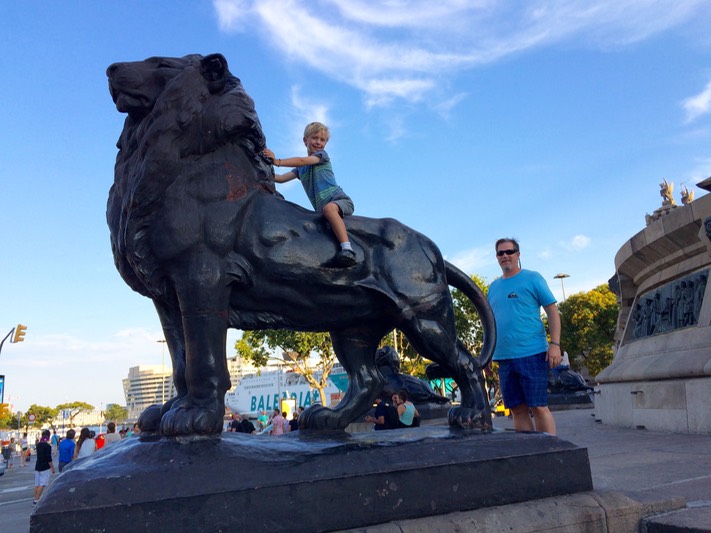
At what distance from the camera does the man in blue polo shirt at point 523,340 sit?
153 inches

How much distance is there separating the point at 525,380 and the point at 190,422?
7.68 ft

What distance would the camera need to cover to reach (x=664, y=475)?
349 cm

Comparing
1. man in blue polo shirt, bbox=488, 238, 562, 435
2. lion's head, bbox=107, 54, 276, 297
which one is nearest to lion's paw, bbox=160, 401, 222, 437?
lion's head, bbox=107, 54, 276, 297

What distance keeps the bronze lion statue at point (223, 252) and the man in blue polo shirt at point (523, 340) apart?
2.56 ft

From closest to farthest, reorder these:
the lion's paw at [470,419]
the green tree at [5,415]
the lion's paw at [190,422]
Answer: the lion's paw at [190,422]
the lion's paw at [470,419]
the green tree at [5,415]

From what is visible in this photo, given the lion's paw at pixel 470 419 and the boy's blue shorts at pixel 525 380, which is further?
the boy's blue shorts at pixel 525 380

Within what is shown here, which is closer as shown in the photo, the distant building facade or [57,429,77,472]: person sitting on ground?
[57,429,77,472]: person sitting on ground

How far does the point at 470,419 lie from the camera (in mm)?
3131

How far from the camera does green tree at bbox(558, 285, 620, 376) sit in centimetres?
4388

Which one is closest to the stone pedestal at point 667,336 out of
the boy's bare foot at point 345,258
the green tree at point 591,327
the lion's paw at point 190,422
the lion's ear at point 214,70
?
the boy's bare foot at point 345,258

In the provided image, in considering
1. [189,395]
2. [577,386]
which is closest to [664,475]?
[189,395]

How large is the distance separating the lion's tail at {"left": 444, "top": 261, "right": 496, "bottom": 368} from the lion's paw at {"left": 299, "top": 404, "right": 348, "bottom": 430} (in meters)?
0.89

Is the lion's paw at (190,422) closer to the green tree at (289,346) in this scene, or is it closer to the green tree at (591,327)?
the green tree at (289,346)

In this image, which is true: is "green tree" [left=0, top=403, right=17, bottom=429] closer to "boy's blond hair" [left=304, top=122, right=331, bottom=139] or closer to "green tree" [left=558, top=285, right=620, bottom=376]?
"boy's blond hair" [left=304, top=122, right=331, bottom=139]
